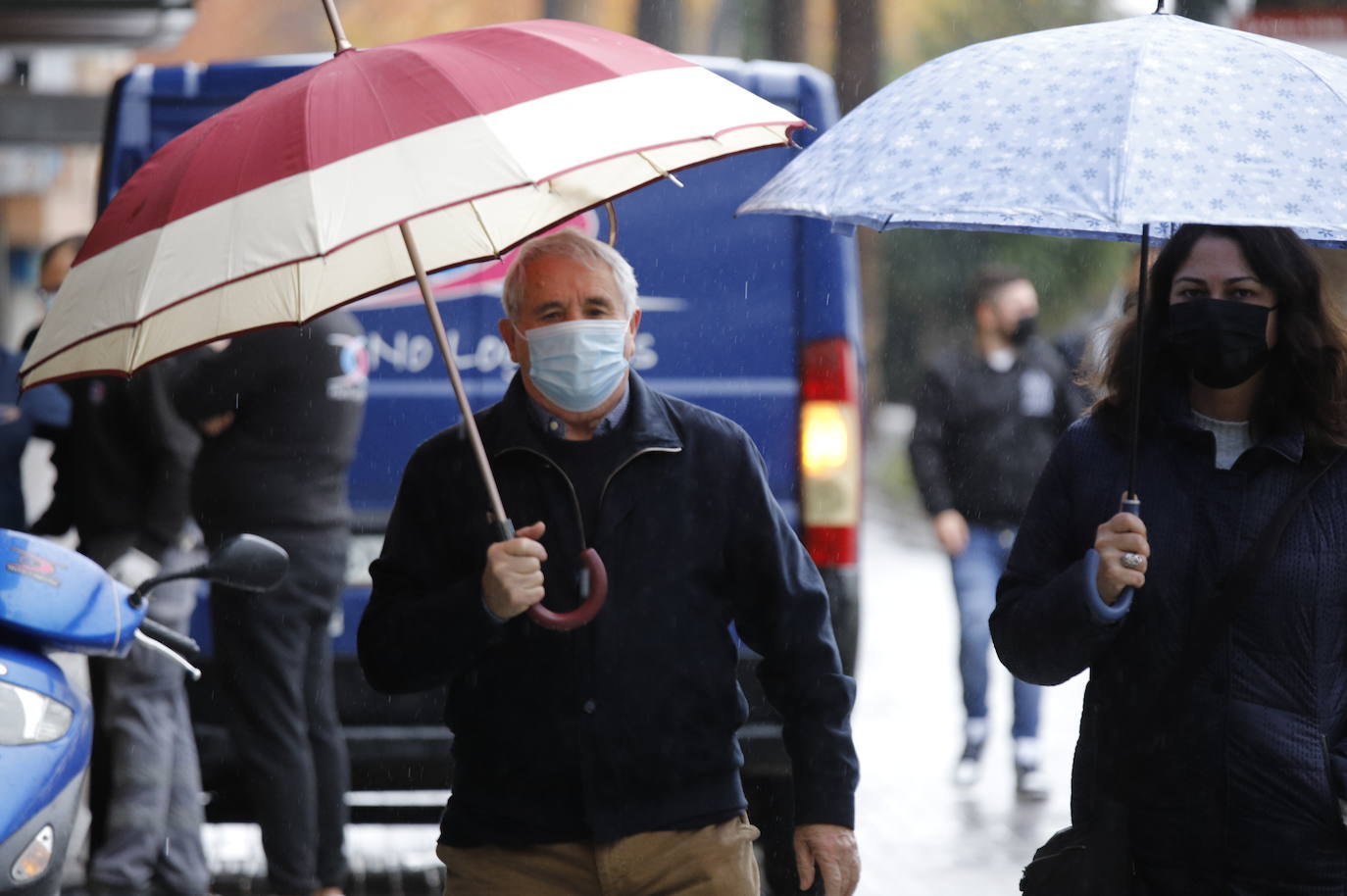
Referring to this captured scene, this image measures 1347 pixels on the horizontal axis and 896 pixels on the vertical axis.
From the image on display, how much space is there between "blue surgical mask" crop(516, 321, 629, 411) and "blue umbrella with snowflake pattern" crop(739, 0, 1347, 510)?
1.52ft

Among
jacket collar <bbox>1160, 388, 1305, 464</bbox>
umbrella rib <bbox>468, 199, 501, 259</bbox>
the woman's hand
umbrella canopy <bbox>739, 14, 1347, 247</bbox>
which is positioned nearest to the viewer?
umbrella canopy <bbox>739, 14, 1347, 247</bbox>

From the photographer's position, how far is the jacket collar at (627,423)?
339 cm

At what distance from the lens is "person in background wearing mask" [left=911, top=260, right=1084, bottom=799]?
27.4ft

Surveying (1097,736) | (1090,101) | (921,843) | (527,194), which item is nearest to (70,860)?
(921,843)

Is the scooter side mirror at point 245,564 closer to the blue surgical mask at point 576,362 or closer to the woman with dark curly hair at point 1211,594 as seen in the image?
the blue surgical mask at point 576,362

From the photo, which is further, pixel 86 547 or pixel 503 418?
pixel 86 547

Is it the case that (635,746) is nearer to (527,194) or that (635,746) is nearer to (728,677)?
(728,677)

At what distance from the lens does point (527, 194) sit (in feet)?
12.9

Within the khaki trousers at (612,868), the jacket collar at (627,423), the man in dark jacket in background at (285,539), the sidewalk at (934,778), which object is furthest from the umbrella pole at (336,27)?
the sidewalk at (934,778)

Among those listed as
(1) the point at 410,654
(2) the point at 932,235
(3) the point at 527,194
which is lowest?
(2) the point at 932,235

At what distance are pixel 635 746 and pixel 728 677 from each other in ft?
0.69

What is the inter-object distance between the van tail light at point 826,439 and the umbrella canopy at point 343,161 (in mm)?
2587

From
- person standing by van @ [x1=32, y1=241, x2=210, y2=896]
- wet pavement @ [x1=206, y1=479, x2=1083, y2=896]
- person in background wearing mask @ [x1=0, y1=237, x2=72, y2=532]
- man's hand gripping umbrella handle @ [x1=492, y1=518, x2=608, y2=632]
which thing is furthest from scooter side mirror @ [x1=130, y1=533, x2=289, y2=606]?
person in background wearing mask @ [x1=0, y1=237, x2=72, y2=532]

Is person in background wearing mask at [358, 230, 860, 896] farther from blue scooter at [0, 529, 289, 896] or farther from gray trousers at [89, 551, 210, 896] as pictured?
gray trousers at [89, 551, 210, 896]
